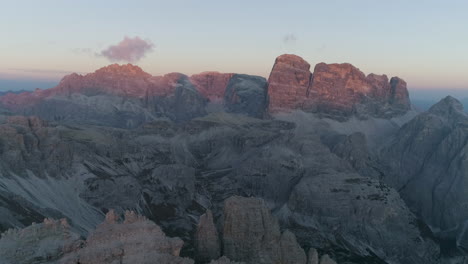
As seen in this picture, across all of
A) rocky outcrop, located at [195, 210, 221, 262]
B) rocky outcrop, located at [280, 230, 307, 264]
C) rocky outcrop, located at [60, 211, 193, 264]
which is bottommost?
rocky outcrop, located at [280, 230, 307, 264]

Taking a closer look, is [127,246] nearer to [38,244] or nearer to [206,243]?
[38,244]

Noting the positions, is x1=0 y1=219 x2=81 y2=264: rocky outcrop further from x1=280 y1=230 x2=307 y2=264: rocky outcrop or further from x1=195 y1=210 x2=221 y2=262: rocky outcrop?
x1=280 y1=230 x2=307 y2=264: rocky outcrop

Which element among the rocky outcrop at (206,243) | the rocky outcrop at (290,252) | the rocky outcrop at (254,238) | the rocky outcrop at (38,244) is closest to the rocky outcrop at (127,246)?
the rocky outcrop at (38,244)

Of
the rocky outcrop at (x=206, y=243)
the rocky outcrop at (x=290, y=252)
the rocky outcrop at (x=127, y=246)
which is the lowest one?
the rocky outcrop at (x=290, y=252)

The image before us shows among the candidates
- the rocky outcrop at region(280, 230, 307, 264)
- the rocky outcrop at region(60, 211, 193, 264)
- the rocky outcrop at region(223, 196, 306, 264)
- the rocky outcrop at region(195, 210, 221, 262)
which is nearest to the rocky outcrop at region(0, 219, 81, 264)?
the rocky outcrop at region(60, 211, 193, 264)

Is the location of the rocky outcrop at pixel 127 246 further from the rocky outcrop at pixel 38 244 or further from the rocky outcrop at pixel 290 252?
the rocky outcrop at pixel 290 252

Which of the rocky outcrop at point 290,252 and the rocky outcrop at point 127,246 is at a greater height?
the rocky outcrop at point 127,246

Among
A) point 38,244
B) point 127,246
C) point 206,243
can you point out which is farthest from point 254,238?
point 38,244
